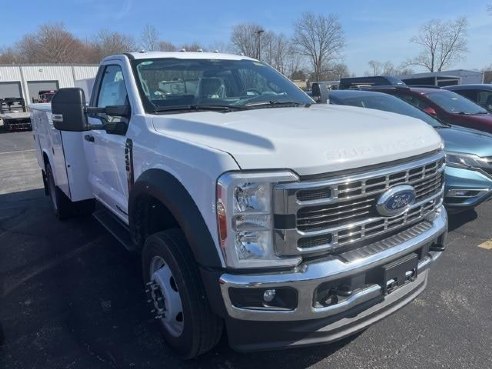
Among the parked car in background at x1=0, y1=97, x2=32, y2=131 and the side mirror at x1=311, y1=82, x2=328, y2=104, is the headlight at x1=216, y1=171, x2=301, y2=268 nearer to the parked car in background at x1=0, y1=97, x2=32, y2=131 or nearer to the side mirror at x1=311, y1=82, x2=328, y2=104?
the side mirror at x1=311, y1=82, x2=328, y2=104

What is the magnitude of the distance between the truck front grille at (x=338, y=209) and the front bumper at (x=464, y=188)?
2.70m

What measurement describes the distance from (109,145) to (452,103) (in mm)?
6865

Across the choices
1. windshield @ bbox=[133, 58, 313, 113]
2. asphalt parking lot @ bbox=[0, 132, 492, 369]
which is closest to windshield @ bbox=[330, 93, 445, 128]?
asphalt parking lot @ bbox=[0, 132, 492, 369]

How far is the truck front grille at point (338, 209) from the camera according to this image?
214cm

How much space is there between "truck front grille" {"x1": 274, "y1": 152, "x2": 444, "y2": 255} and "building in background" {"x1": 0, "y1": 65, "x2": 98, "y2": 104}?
42.0m

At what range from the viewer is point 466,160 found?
5.22 m

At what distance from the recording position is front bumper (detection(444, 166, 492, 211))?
4.98 m

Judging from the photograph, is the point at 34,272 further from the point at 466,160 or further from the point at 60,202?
the point at 466,160

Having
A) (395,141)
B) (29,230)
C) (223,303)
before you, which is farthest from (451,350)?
(29,230)

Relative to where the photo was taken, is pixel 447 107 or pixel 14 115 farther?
pixel 14 115

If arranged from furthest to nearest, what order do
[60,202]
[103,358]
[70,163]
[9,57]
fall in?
1. [9,57]
2. [60,202]
3. [70,163]
4. [103,358]

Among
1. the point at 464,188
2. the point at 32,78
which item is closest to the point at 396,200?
the point at 464,188

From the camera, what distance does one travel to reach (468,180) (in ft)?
16.4

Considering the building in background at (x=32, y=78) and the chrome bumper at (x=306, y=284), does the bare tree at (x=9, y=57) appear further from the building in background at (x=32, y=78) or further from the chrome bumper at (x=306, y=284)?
the chrome bumper at (x=306, y=284)
